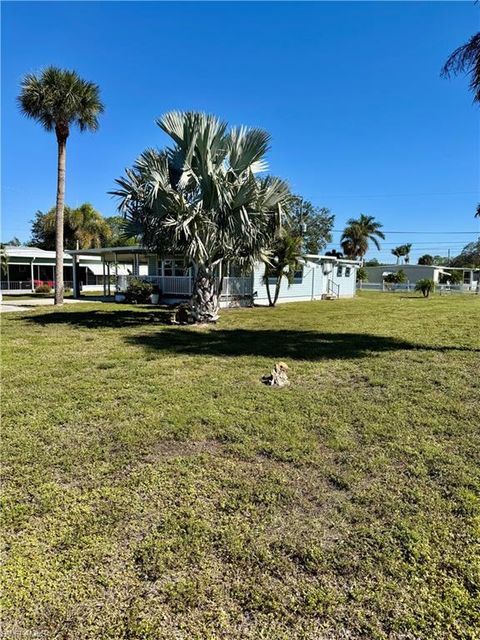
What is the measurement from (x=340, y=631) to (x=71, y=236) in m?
38.2

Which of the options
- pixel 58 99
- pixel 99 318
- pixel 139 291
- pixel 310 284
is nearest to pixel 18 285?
pixel 139 291

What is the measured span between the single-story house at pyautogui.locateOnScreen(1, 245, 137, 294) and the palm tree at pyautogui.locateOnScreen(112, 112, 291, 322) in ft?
51.2

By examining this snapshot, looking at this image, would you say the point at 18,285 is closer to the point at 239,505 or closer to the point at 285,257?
the point at 285,257

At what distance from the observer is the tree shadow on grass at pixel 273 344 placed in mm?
7973

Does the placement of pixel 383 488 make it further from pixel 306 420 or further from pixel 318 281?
pixel 318 281

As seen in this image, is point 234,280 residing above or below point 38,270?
below

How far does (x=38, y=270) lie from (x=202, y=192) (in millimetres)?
25836

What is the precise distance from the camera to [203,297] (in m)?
12.3

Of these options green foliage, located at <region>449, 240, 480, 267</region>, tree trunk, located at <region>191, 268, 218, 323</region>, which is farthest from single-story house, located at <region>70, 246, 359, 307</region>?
green foliage, located at <region>449, 240, 480, 267</region>

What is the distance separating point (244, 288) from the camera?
19.5 m

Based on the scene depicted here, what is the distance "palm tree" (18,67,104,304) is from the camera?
611 inches

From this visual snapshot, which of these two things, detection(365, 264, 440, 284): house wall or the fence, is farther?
detection(365, 264, 440, 284): house wall

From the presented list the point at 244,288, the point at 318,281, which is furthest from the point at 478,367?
the point at 318,281

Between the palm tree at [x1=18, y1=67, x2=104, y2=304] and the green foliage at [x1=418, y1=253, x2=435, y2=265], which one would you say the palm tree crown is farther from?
the green foliage at [x1=418, y1=253, x2=435, y2=265]
